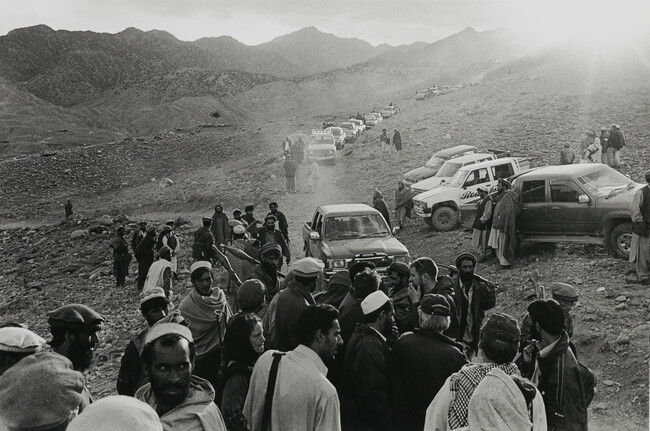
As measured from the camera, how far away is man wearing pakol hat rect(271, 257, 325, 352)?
4.94 meters

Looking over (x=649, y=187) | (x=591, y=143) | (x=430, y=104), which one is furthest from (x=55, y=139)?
(x=649, y=187)

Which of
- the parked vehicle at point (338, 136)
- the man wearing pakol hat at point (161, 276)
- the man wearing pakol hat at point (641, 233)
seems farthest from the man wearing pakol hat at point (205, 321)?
the parked vehicle at point (338, 136)

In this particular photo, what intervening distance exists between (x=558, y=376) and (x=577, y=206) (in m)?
7.89

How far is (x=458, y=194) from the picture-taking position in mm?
15719

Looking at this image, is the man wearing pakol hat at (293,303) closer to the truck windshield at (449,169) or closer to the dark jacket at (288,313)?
the dark jacket at (288,313)

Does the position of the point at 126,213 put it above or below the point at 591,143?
below

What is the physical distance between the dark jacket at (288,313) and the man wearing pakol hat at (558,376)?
185 centimetres

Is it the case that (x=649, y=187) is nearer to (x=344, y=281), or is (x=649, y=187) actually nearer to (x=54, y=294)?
(x=344, y=281)

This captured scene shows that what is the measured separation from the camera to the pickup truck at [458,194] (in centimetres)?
1573

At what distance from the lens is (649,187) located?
879 cm

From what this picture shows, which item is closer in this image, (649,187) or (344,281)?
(344,281)

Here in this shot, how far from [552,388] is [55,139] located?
4688cm

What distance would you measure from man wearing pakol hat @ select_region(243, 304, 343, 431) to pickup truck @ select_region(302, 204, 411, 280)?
261 inches

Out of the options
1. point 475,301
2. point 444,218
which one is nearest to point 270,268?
point 475,301
